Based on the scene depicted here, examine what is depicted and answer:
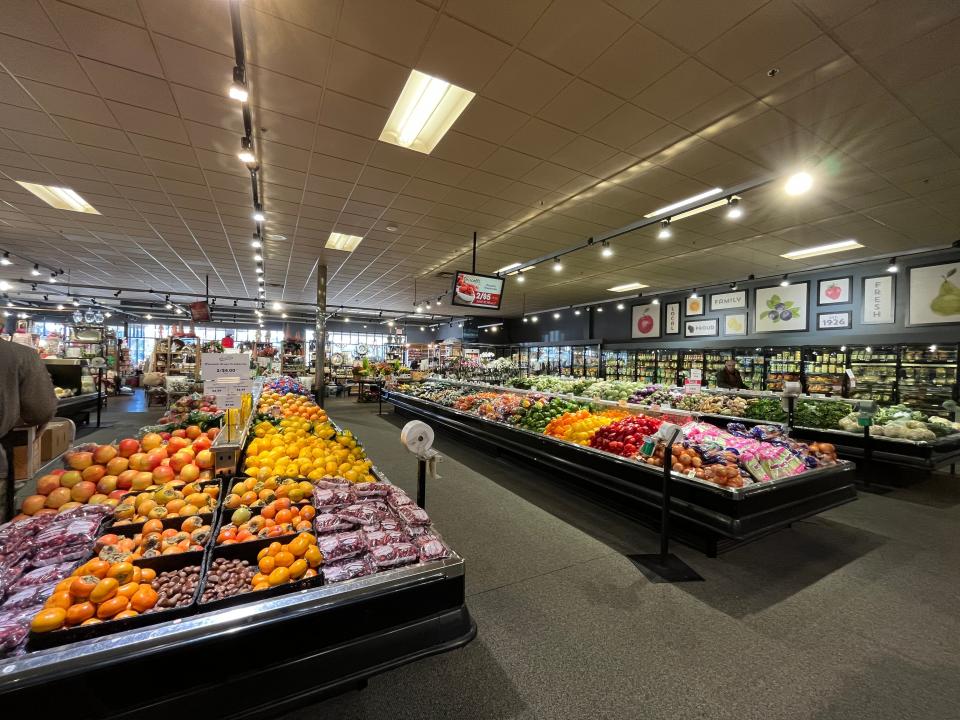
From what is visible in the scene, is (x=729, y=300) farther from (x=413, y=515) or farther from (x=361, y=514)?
(x=361, y=514)

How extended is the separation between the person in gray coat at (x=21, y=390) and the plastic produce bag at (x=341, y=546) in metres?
1.80

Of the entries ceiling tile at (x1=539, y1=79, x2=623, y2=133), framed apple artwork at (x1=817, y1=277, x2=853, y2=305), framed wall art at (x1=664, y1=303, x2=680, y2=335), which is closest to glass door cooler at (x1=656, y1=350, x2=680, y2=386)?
framed wall art at (x1=664, y1=303, x2=680, y2=335)

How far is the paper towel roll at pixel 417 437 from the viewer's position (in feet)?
6.86

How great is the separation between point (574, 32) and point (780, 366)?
9446 millimetres

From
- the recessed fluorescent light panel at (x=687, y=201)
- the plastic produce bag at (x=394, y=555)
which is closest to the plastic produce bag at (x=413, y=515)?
the plastic produce bag at (x=394, y=555)

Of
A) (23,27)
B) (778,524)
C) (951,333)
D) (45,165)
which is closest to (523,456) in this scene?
(778,524)

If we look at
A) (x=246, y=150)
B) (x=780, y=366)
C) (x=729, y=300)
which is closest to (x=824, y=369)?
(x=780, y=366)

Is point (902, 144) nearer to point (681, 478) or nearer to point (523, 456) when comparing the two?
point (681, 478)

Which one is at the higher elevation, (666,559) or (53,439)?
(53,439)

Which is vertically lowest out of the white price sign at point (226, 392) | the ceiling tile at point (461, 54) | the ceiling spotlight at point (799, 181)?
the white price sign at point (226, 392)

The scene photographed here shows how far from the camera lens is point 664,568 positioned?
2.91m

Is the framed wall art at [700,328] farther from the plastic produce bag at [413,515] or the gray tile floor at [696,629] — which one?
the plastic produce bag at [413,515]

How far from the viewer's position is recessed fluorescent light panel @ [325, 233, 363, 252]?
760 centimetres

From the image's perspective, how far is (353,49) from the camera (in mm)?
2914
